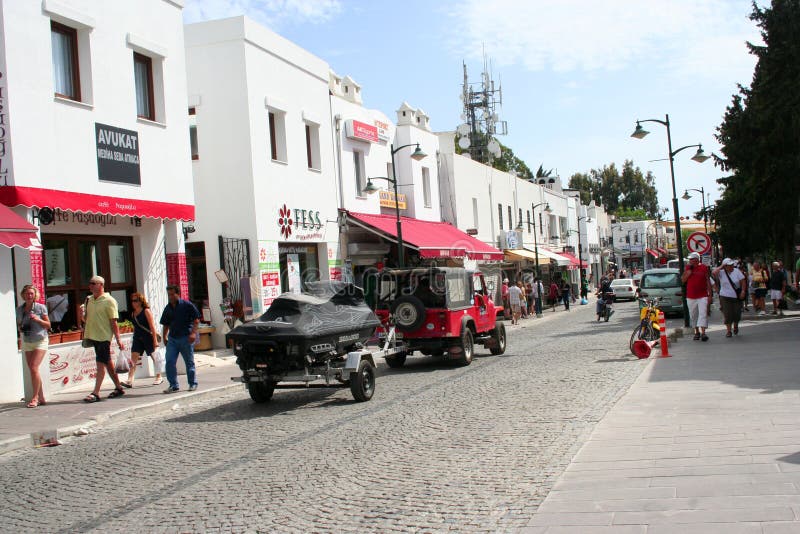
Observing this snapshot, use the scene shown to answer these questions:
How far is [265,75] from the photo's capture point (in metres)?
22.1

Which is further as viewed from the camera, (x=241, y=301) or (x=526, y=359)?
(x=241, y=301)

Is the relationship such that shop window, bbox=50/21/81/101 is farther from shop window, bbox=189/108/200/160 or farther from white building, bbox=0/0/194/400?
shop window, bbox=189/108/200/160

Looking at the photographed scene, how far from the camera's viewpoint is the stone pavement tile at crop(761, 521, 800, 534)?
4554 mm

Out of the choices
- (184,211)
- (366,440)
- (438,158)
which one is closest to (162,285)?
(184,211)

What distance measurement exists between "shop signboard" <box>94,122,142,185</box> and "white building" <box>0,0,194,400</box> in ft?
0.07

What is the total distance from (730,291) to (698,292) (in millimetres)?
1016

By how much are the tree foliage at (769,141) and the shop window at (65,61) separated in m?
21.8

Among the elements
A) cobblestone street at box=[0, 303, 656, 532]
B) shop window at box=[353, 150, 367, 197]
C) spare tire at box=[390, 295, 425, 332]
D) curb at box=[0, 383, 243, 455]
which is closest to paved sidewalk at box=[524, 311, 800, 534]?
cobblestone street at box=[0, 303, 656, 532]

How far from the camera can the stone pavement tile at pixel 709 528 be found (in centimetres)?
463

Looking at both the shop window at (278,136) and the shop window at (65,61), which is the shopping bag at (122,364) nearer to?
the shop window at (65,61)

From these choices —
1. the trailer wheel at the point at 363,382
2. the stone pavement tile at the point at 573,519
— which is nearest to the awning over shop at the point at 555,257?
the trailer wheel at the point at 363,382

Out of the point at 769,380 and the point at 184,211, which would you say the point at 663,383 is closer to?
the point at 769,380

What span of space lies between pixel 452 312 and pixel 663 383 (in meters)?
5.03

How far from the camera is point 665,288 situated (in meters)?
28.8
